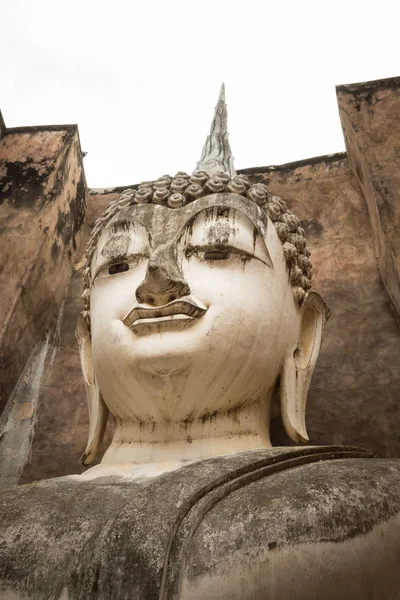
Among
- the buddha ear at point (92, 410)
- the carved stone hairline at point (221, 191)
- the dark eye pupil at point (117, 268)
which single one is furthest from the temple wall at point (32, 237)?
the dark eye pupil at point (117, 268)

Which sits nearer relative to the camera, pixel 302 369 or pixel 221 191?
pixel 302 369

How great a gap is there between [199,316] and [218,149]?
179cm

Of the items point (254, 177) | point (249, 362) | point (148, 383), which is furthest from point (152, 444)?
point (254, 177)

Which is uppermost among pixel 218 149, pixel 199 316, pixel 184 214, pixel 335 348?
pixel 218 149

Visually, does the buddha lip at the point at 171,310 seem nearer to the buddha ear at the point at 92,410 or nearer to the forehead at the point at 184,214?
the forehead at the point at 184,214

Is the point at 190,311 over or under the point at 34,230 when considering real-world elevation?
under

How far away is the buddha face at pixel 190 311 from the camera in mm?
2740

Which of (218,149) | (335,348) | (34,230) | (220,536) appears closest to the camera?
(220,536)

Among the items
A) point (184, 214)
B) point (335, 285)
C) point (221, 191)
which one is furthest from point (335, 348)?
point (184, 214)

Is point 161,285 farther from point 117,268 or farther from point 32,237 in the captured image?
point 32,237

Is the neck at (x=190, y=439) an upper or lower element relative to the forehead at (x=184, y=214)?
lower

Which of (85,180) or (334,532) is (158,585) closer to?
(334,532)

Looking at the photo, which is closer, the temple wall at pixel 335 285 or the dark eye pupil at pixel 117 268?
the dark eye pupil at pixel 117 268

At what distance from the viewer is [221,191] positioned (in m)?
3.31
